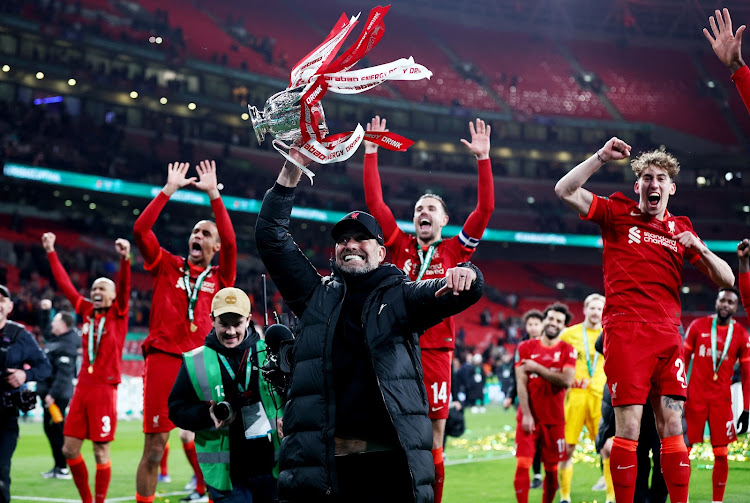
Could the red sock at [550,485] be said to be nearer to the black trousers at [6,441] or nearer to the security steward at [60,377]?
the black trousers at [6,441]

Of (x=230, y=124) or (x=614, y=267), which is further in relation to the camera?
(x=230, y=124)

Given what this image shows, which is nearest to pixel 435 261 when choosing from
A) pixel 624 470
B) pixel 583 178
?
pixel 583 178

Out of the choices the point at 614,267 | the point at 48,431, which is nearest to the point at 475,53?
the point at 48,431

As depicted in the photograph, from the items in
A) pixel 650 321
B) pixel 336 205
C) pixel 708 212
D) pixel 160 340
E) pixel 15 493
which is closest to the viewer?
pixel 650 321

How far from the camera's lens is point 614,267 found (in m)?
5.97

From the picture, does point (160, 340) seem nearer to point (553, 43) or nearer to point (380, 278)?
point (380, 278)

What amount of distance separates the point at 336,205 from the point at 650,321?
119ft

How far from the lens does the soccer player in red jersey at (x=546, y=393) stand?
28.1 feet

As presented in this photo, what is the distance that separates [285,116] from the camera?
14.1 feet

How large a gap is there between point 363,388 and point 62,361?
31.1 feet

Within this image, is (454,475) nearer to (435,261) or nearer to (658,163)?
(435,261)

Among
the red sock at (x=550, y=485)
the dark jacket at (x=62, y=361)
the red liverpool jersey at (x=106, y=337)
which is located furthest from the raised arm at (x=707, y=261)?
the dark jacket at (x=62, y=361)

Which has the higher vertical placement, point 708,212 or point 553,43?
point 553,43

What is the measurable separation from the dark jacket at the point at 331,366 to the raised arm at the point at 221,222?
2.22 m
